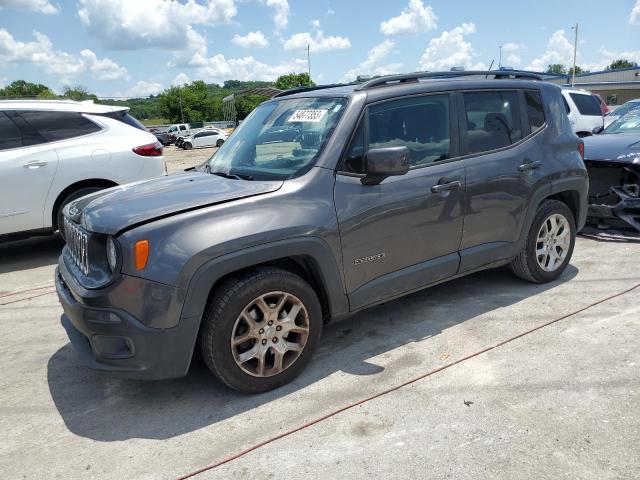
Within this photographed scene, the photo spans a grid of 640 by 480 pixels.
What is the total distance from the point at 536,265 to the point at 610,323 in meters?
0.85

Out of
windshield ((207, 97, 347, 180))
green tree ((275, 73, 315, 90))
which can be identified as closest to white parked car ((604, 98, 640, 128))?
windshield ((207, 97, 347, 180))

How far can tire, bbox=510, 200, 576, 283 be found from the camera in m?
4.48

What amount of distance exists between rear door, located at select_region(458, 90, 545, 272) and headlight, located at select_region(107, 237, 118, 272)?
2.45 metres

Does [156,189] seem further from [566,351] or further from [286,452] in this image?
[566,351]

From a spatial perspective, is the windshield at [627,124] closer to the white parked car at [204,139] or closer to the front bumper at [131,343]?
the front bumper at [131,343]

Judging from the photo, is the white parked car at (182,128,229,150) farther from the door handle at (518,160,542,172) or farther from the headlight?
the headlight

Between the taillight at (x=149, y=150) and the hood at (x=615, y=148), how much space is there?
17.3 ft

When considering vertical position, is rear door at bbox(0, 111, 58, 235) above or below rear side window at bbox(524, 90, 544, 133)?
below

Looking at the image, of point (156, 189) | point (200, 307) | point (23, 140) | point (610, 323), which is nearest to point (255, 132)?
point (156, 189)

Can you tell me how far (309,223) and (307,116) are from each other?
93 centimetres

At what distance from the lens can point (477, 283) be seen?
4852mm

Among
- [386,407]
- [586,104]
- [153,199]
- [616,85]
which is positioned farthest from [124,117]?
[616,85]

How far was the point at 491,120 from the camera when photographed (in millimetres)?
4180

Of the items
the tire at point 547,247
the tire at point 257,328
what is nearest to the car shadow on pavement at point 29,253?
the tire at point 257,328
